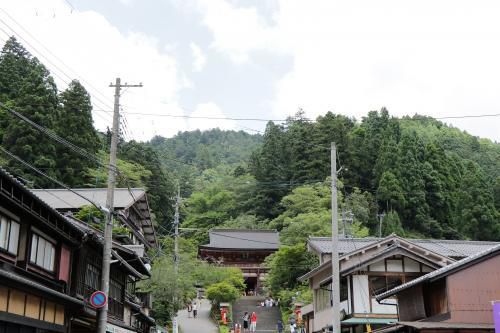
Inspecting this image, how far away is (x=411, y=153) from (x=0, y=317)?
57879 mm

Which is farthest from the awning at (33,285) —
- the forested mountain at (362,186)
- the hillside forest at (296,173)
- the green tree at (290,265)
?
the forested mountain at (362,186)

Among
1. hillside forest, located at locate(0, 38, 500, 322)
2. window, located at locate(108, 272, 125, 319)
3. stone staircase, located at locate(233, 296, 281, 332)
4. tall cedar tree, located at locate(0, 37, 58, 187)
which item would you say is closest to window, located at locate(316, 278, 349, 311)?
hillside forest, located at locate(0, 38, 500, 322)

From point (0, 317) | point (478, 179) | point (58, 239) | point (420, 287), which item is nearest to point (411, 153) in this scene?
point (478, 179)

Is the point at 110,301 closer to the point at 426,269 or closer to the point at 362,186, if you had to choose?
the point at 426,269

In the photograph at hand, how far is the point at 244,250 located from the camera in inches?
2749

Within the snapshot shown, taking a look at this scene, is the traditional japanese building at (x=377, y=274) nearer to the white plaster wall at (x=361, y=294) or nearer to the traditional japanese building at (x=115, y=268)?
the white plaster wall at (x=361, y=294)

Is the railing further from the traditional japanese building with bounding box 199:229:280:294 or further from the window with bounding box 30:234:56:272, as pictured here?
the traditional japanese building with bounding box 199:229:280:294

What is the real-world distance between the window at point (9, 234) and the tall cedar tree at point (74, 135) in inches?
1373

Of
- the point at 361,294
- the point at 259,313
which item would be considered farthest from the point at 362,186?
the point at 361,294

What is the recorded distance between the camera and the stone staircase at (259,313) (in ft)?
146

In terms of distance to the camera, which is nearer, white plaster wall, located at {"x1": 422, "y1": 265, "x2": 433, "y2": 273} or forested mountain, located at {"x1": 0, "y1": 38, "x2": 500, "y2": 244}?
white plaster wall, located at {"x1": 422, "y1": 265, "x2": 433, "y2": 273}

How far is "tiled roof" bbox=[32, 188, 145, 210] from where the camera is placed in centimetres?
3903

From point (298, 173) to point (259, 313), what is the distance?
92.3 ft

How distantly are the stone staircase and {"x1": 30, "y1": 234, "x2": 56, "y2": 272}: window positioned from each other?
2811cm
